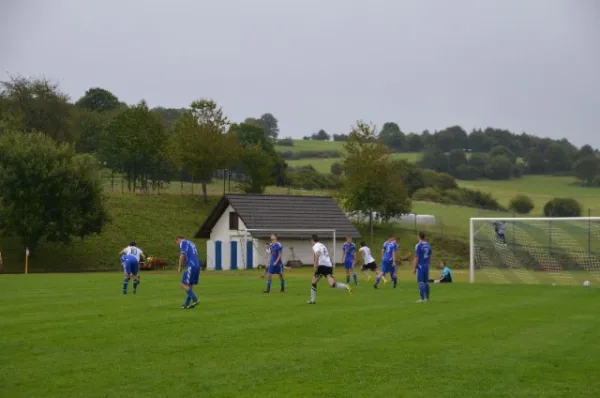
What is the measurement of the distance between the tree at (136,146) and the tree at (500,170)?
69006 millimetres

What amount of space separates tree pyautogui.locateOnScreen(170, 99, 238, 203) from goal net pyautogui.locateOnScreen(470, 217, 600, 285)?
34.0 m

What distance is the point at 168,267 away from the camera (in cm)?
6094

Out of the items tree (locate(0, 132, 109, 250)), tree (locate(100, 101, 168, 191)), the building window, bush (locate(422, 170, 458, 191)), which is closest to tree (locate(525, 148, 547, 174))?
bush (locate(422, 170, 458, 191))

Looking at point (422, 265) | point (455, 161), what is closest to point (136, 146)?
point (422, 265)

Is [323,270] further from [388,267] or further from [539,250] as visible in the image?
[539,250]

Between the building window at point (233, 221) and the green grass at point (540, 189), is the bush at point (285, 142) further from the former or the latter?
the building window at point (233, 221)

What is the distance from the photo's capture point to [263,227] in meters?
63.0

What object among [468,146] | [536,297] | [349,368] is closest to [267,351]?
[349,368]

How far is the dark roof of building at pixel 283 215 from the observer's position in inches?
2511

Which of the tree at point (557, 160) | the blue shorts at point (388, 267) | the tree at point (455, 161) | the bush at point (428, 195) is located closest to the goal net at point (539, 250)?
the blue shorts at point (388, 267)

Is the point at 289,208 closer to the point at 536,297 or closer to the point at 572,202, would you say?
Answer: the point at 536,297

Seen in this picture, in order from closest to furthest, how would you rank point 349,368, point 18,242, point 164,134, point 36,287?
point 349,368 → point 36,287 → point 18,242 → point 164,134

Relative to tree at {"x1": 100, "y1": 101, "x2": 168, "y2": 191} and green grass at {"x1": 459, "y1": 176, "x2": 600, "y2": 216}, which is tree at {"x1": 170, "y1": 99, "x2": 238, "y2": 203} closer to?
tree at {"x1": 100, "y1": 101, "x2": 168, "y2": 191}

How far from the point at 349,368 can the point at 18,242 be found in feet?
172
